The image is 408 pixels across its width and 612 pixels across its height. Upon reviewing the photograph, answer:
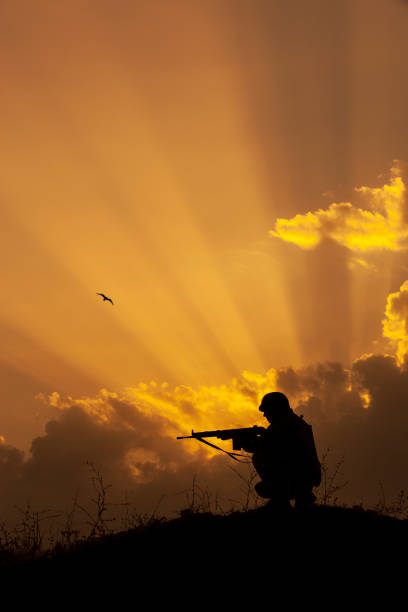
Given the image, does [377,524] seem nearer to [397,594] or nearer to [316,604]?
[397,594]

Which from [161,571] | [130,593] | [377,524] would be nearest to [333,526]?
[377,524]

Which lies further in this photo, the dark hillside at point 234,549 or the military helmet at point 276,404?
the military helmet at point 276,404

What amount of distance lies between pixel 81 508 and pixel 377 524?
5.80m

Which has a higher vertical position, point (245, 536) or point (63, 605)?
point (245, 536)

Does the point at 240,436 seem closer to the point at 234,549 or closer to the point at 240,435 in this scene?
the point at 240,435

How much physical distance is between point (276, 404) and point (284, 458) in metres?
1.18

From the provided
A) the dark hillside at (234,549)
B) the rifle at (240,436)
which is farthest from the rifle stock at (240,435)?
the dark hillside at (234,549)

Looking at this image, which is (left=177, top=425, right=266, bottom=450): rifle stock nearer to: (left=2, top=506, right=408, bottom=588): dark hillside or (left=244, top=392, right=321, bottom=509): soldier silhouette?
(left=244, top=392, right=321, bottom=509): soldier silhouette

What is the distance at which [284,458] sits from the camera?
11352 millimetres

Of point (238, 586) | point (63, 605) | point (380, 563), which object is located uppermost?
Result: point (380, 563)

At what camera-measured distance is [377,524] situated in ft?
34.2

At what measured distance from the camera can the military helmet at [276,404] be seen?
39.1 feet

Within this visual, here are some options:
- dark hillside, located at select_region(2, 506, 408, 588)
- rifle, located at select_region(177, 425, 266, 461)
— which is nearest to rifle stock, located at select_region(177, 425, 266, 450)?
rifle, located at select_region(177, 425, 266, 461)

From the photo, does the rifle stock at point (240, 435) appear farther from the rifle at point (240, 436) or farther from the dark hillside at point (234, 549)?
the dark hillside at point (234, 549)
